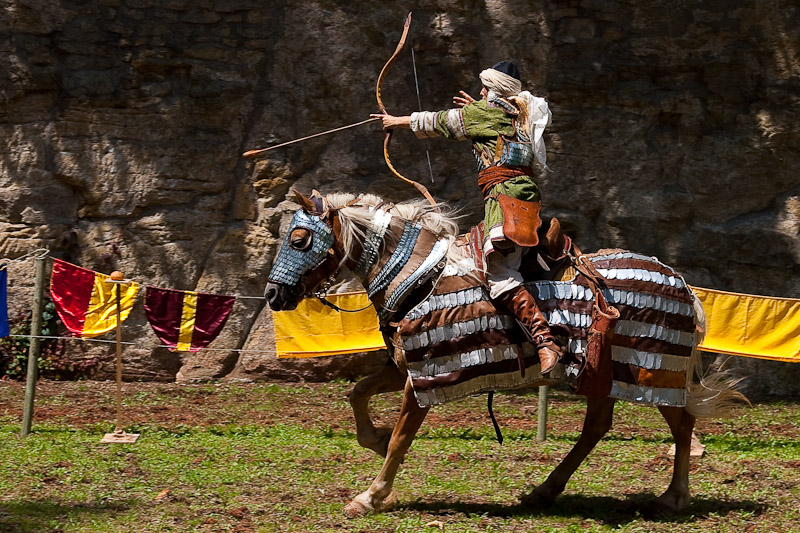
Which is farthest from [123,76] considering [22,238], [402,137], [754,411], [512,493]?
[754,411]

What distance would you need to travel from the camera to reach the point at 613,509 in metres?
6.10

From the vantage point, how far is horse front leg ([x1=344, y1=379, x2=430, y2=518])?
19.1ft

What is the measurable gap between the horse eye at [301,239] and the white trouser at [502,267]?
1.09m

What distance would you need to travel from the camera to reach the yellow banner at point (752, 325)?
827cm

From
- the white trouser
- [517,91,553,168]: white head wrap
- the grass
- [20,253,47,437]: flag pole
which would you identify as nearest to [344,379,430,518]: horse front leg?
the grass

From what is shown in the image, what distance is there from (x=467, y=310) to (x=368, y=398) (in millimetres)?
908

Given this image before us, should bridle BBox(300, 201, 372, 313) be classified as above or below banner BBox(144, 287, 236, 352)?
above

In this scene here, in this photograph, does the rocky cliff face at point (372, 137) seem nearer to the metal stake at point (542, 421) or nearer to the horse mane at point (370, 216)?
the metal stake at point (542, 421)

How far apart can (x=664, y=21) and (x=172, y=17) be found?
5370 millimetres

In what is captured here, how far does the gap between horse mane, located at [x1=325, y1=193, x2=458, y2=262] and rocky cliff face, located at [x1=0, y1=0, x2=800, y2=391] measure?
470cm

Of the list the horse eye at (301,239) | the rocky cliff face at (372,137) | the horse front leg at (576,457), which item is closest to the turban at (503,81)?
the horse eye at (301,239)

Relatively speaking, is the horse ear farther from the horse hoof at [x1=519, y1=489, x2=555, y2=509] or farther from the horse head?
the horse hoof at [x1=519, y1=489, x2=555, y2=509]

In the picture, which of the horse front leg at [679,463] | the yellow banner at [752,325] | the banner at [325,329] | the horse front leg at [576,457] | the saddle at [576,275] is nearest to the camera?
the saddle at [576,275]

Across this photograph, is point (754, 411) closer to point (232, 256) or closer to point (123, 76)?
point (232, 256)
